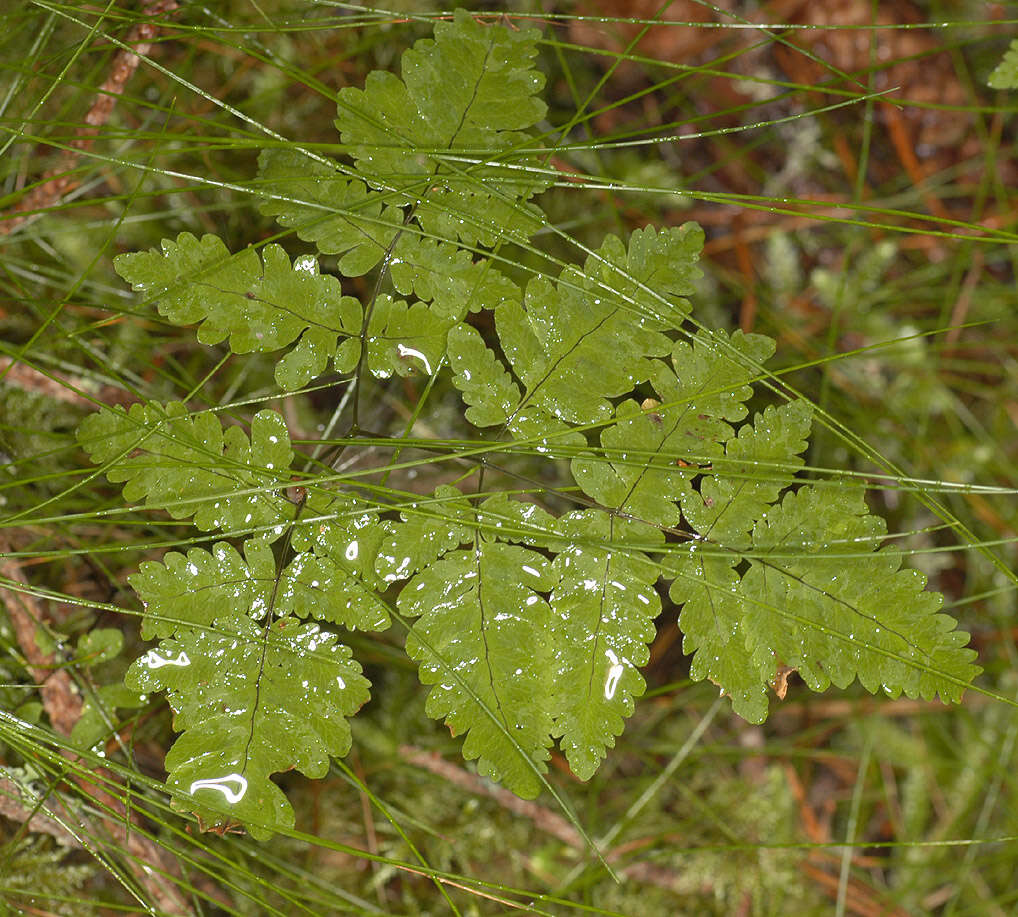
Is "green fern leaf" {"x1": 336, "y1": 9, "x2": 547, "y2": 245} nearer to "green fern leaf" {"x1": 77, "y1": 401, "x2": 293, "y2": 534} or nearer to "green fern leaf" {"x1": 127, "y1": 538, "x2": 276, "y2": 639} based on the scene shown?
"green fern leaf" {"x1": 77, "y1": 401, "x2": 293, "y2": 534}

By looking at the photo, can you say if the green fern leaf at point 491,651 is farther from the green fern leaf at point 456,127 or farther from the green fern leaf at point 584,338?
the green fern leaf at point 456,127

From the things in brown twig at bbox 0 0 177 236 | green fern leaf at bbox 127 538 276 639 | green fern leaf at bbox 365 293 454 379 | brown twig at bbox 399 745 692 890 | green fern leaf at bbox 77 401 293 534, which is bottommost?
brown twig at bbox 399 745 692 890

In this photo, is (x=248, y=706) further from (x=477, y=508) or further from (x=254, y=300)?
(x=254, y=300)

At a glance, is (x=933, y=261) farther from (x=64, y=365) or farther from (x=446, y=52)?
(x=64, y=365)

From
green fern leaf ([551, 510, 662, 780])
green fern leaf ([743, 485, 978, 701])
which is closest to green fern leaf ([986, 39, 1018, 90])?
green fern leaf ([743, 485, 978, 701])


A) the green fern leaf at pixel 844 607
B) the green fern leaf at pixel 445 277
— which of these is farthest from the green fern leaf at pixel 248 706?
the green fern leaf at pixel 844 607
